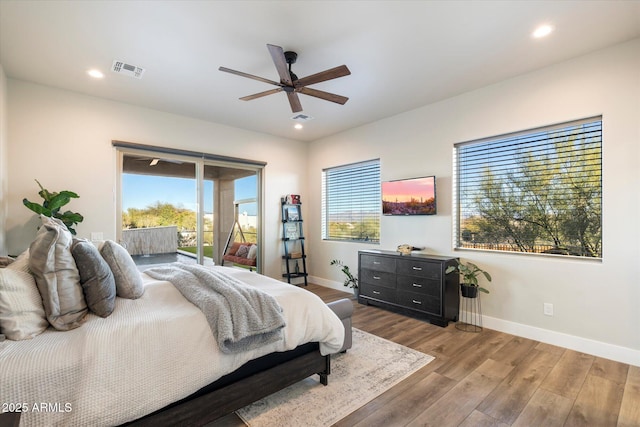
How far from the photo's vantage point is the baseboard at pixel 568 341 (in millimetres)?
2577

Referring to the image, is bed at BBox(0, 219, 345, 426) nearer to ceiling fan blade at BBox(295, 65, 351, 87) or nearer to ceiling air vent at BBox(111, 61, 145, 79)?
ceiling fan blade at BBox(295, 65, 351, 87)

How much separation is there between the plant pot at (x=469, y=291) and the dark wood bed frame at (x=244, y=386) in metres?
2.05

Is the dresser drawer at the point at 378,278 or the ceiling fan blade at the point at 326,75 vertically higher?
the ceiling fan blade at the point at 326,75

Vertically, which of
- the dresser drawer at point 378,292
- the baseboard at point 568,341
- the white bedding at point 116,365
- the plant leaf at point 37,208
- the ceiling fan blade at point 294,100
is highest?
the ceiling fan blade at point 294,100

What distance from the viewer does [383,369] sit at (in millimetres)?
2451

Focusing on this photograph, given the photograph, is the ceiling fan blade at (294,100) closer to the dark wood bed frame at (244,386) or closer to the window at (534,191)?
the window at (534,191)

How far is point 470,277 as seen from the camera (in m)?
3.37

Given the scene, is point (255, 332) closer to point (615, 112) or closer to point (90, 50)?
point (90, 50)

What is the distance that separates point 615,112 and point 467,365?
8.88ft

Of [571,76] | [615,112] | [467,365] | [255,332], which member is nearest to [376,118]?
[571,76]

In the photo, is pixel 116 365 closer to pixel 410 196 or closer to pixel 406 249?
pixel 406 249

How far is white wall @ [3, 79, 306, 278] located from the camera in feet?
10.8

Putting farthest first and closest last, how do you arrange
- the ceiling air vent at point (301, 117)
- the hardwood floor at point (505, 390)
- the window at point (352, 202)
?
the window at point (352, 202) → the ceiling air vent at point (301, 117) → the hardwood floor at point (505, 390)

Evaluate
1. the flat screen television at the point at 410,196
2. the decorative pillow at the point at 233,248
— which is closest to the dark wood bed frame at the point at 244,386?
the flat screen television at the point at 410,196
